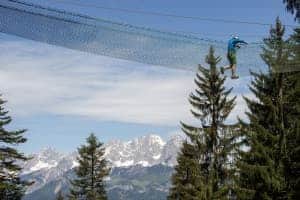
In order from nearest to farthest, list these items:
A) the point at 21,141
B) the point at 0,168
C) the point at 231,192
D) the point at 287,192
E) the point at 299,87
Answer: the point at 287,192
the point at 299,87
the point at 231,192
the point at 0,168
the point at 21,141

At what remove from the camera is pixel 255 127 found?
36375mm

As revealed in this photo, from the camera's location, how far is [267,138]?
35.1 meters

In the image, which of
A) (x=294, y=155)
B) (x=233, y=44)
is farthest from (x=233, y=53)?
(x=294, y=155)

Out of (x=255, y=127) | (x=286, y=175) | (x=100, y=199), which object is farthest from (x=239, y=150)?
(x=100, y=199)

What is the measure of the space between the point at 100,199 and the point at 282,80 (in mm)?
30140

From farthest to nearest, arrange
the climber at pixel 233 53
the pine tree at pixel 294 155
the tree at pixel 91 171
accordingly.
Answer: the tree at pixel 91 171, the pine tree at pixel 294 155, the climber at pixel 233 53

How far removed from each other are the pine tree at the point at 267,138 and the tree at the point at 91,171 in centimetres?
2629

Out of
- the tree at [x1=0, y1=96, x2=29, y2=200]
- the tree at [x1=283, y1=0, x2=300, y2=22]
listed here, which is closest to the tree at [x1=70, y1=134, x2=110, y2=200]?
the tree at [x1=0, y1=96, x2=29, y2=200]

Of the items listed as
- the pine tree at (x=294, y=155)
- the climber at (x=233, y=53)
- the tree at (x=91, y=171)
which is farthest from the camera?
the tree at (x=91, y=171)

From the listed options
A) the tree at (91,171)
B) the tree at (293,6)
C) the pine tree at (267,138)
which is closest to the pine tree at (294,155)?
the pine tree at (267,138)

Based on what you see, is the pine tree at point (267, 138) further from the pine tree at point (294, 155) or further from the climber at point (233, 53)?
the climber at point (233, 53)

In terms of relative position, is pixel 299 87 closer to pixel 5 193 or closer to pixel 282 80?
pixel 282 80

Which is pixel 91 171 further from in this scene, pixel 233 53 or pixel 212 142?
pixel 233 53

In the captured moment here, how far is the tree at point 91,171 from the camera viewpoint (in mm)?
61469
